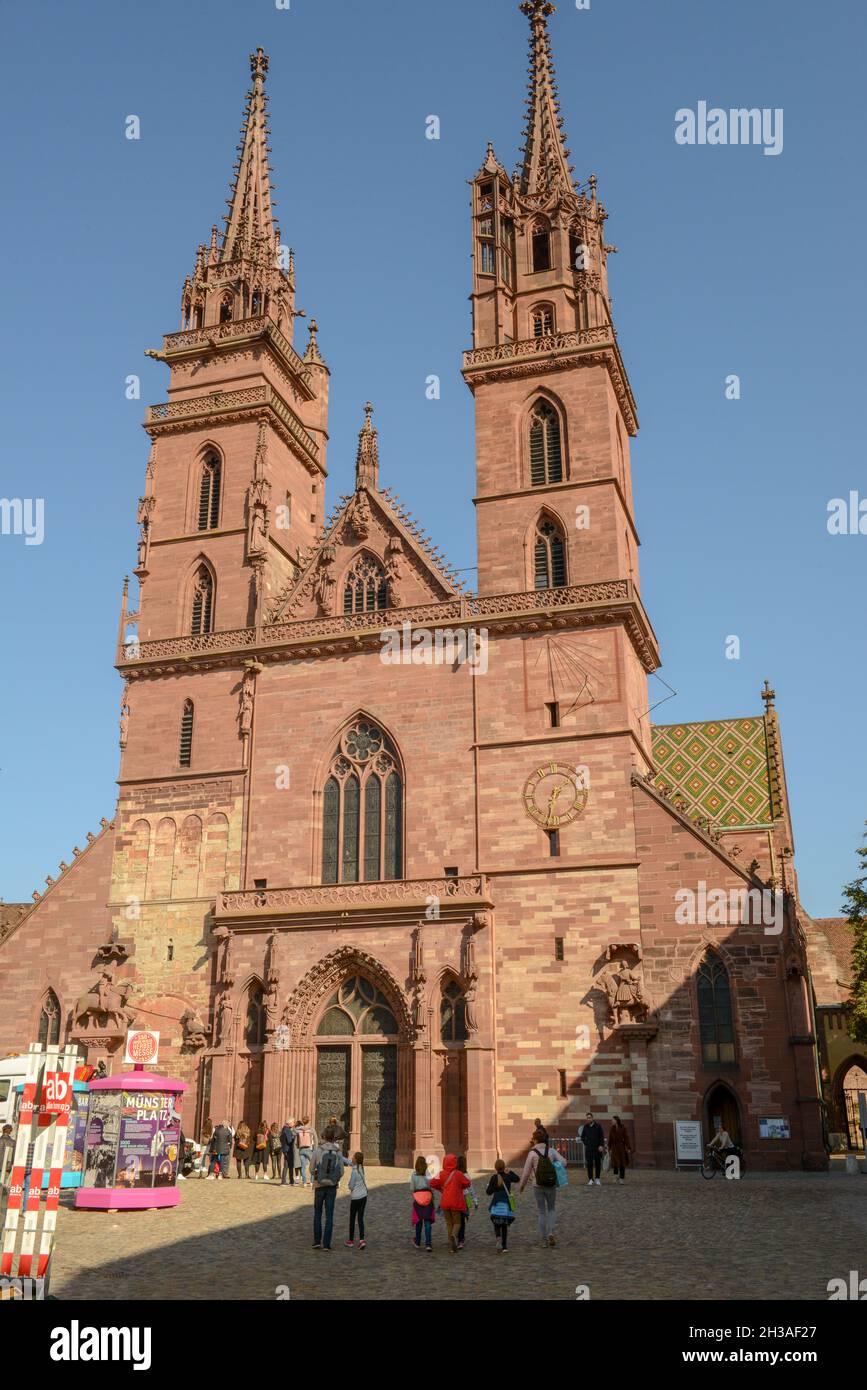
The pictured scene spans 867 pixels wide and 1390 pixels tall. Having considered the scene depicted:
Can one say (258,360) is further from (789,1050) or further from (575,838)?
(789,1050)

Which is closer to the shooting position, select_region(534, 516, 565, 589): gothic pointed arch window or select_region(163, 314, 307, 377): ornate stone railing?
select_region(534, 516, 565, 589): gothic pointed arch window

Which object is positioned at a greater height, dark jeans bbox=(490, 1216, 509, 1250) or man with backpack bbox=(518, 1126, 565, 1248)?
man with backpack bbox=(518, 1126, 565, 1248)

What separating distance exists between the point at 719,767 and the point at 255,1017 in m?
21.3

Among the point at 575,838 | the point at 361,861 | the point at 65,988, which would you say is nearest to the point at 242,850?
the point at 361,861

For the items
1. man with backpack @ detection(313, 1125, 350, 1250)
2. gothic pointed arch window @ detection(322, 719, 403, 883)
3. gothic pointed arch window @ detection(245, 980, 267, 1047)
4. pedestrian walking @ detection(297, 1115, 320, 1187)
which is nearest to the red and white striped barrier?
man with backpack @ detection(313, 1125, 350, 1250)

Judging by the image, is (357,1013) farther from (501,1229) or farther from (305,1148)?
(501,1229)

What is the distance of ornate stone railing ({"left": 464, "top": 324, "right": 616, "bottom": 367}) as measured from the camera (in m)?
37.3

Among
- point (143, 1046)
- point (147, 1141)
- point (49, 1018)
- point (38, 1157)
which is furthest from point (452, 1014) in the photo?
point (38, 1157)

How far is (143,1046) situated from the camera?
26.8 m

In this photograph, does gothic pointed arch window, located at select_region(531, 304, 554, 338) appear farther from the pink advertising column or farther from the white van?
the white van

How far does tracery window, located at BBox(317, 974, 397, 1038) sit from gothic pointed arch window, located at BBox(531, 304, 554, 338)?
20503mm

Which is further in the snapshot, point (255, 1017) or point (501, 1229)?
point (255, 1017)

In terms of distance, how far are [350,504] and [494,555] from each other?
16.8 ft
